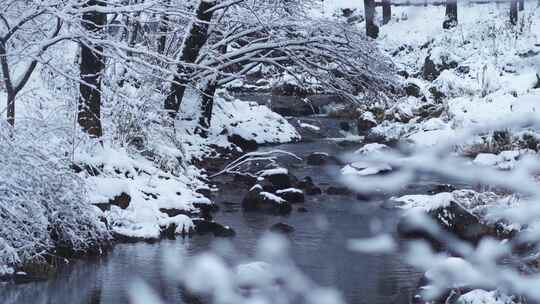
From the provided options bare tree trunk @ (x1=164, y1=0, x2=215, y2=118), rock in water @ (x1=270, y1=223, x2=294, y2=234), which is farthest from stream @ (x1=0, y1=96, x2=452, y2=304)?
bare tree trunk @ (x1=164, y1=0, x2=215, y2=118)

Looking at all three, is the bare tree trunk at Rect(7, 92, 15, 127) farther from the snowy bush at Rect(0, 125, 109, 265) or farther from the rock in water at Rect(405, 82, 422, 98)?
the rock in water at Rect(405, 82, 422, 98)

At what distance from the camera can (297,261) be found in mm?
9969

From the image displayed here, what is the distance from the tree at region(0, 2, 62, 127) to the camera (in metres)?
9.51

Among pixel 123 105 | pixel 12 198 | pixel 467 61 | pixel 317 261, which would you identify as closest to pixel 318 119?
pixel 467 61

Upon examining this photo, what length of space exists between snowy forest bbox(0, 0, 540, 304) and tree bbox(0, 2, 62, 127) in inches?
1.5

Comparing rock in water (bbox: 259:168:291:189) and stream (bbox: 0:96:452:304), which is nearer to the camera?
stream (bbox: 0:96:452:304)

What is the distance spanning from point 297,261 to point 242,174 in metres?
5.95

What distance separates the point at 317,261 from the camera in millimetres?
9953

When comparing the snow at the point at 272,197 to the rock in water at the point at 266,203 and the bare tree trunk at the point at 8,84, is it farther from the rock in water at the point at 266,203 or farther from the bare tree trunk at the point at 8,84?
the bare tree trunk at the point at 8,84

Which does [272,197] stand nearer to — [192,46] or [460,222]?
[460,222]

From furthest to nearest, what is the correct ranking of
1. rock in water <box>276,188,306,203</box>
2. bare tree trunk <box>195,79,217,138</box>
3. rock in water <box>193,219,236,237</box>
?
1. bare tree trunk <box>195,79,217,138</box>
2. rock in water <box>276,188,306,203</box>
3. rock in water <box>193,219,236,237</box>

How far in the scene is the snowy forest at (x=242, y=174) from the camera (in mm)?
3514

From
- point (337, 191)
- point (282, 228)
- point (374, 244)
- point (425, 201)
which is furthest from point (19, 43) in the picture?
point (425, 201)

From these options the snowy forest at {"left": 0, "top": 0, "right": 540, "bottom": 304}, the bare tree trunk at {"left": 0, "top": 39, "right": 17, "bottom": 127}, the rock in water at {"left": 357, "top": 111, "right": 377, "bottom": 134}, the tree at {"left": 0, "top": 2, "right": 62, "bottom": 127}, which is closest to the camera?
the snowy forest at {"left": 0, "top": 0, "right": 540, "bottom": 304}
